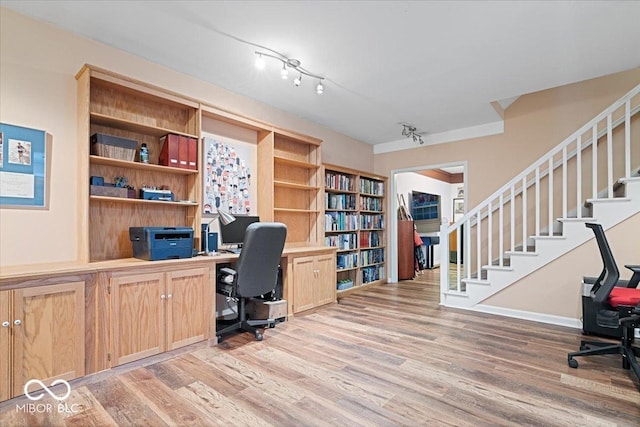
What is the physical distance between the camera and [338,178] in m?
4.86

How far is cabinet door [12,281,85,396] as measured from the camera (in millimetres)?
1833

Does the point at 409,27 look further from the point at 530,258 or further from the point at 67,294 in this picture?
the point at 67,294

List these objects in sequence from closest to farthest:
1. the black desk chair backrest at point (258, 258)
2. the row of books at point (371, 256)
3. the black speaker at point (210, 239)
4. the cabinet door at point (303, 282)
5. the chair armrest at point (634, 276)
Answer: the chair armrest at point (634, 276), the black desk chair backrest at point (258, 258), the black speaker at point (210, 239), the cabinet door at point (303, 282), the row of books at point (371, 256)

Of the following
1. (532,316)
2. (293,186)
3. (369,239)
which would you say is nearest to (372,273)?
(369,239)

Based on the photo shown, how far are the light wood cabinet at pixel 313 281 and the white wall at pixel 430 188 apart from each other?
8.31 feet

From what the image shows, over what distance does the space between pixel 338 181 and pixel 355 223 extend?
2.60 ft

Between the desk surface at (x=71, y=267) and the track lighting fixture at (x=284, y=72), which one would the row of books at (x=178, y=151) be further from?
the track lighting fixture at (x=284, y=72)

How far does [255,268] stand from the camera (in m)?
2.84

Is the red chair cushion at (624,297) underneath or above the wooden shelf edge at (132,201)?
underneath

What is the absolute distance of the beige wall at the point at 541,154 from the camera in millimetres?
3186

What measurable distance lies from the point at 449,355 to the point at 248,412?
167cm

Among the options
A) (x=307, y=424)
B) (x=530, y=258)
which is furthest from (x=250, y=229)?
(x=530, y=258)

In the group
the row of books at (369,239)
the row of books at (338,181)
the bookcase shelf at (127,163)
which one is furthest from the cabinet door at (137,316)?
the row of books at (369,239)

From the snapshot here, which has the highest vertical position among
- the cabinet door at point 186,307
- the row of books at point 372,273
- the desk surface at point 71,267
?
the desk surface at point 71,267
